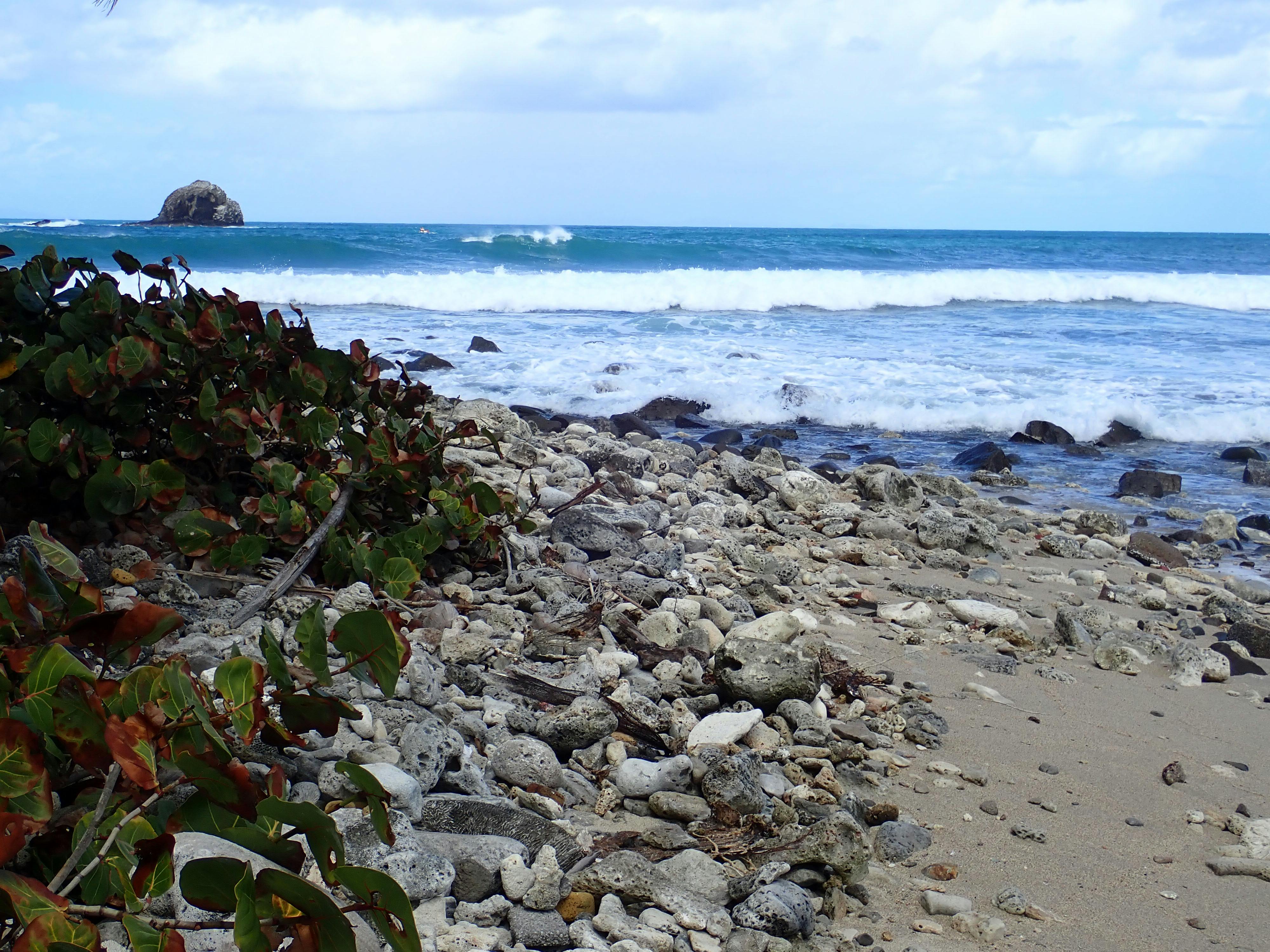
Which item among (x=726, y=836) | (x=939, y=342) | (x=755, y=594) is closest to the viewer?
(x=726, y=836)

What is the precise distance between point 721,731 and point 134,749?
1821mm

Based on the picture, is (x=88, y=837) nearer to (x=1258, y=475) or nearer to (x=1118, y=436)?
(x=1258, y=475)

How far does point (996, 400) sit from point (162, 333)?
8.82 metres

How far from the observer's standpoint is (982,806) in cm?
262

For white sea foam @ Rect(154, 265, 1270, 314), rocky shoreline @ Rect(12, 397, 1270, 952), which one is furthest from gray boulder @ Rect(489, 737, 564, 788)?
white sea foam @ Rect(154, 265, 1270, 314)

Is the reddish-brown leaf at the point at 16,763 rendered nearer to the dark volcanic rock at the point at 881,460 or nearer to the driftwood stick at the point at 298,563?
the driftwood stick at the point at 298,563

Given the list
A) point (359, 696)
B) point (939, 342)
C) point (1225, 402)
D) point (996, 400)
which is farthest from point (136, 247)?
point (359, 696)

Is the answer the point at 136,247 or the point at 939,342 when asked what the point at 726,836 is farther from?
the point at 136,247

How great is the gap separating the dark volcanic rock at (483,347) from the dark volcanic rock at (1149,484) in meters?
7.34

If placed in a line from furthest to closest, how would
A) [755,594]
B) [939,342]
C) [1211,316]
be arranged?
[1211,316] → [939,342] → [755,594]

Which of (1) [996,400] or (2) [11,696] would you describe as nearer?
(2) [11,696]

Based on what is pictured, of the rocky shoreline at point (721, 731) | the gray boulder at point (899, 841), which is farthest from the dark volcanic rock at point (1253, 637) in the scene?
the gray boulder at point (899, 841)

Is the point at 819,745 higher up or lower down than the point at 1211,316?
lower down

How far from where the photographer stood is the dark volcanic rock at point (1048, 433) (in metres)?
8.97
